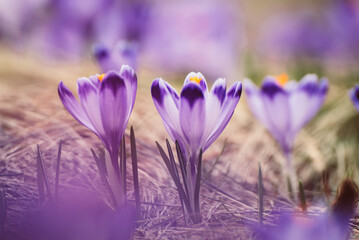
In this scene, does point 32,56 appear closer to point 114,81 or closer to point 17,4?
point 17,4

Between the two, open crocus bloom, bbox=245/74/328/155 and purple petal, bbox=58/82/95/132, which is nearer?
purple petal, bbox=58/82/95/132

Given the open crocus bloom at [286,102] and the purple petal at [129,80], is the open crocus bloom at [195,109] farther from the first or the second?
the open crocus bloom at [286,102]

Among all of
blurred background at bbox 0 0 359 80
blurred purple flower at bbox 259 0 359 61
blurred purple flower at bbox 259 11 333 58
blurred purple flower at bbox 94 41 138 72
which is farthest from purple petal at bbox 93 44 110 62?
blurred purple flower at bbox 259 11 333 58

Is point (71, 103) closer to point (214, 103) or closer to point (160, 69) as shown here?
point (214, 103)

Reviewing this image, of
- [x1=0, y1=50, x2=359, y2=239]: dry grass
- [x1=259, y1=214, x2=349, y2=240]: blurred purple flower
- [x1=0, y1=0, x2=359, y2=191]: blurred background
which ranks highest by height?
[x1=0, y1=0, x2=359, y2=191]: blurred background

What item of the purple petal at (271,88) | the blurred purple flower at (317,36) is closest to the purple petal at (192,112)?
the purple petal at (271,88)

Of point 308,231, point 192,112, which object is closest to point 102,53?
point 192,112

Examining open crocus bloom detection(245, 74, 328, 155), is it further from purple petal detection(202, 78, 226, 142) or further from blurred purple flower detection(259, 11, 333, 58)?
blurred purple flower detection(259, 11, 333, 58)
